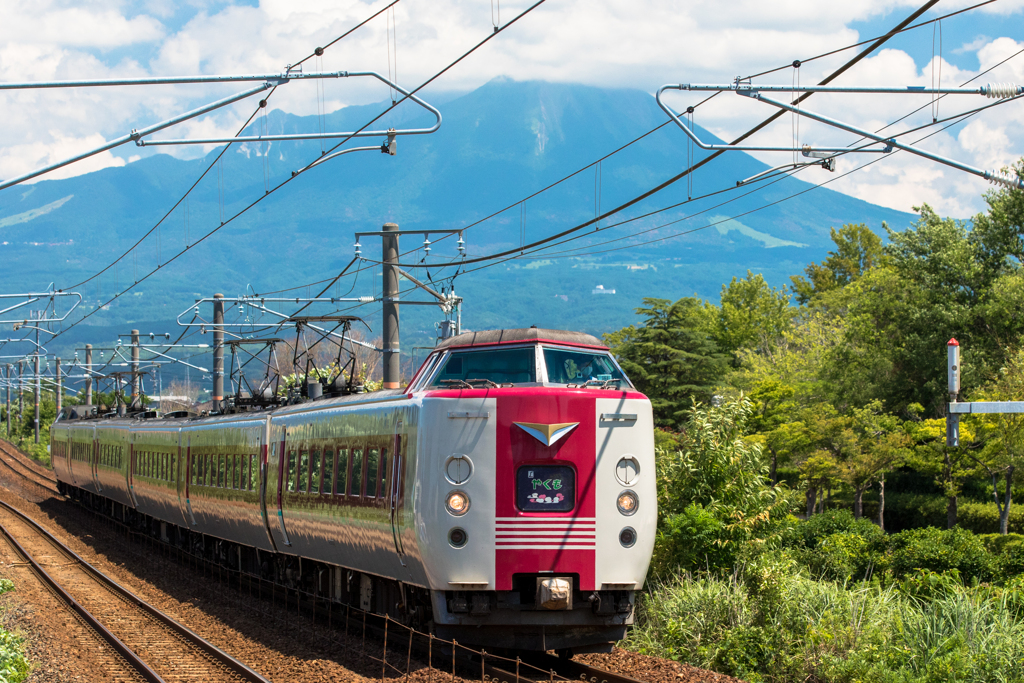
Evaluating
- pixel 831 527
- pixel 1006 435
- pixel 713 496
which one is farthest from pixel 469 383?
pixel 1006 435

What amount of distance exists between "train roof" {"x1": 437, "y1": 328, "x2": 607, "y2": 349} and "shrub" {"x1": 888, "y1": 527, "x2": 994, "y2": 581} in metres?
14.6

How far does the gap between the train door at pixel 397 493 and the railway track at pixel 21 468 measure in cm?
4568

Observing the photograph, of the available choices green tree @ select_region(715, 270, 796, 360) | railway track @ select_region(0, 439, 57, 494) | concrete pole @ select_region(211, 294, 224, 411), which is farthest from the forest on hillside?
railway track @ select_region(0, 439, 57, 494)

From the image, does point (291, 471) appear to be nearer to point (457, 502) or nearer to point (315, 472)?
point (315, 472)

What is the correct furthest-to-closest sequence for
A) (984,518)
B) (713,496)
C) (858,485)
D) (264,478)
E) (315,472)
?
(858,485)
(984,518)
(713,496)
(264,478)
(315,472)

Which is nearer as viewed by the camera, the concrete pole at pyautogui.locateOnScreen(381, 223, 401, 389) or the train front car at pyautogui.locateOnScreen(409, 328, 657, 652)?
the train front car at pyautogui.locateOnScreen(409, 328, 657, 652)

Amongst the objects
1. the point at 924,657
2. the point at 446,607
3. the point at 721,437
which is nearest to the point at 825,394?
the point at 721,437

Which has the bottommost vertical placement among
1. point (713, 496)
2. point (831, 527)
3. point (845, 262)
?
point (831, 527)

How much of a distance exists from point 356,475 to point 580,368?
341 centimetres

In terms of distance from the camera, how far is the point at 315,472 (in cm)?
1677

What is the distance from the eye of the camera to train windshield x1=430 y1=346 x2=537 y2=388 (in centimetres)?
1344

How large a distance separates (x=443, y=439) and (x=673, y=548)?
9005 millimetres

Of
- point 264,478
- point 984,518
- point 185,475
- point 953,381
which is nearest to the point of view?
point 953,381

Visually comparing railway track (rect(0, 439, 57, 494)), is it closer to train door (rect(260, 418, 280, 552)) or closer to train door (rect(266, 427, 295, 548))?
train door (rect(260, 418, 280, 552))
